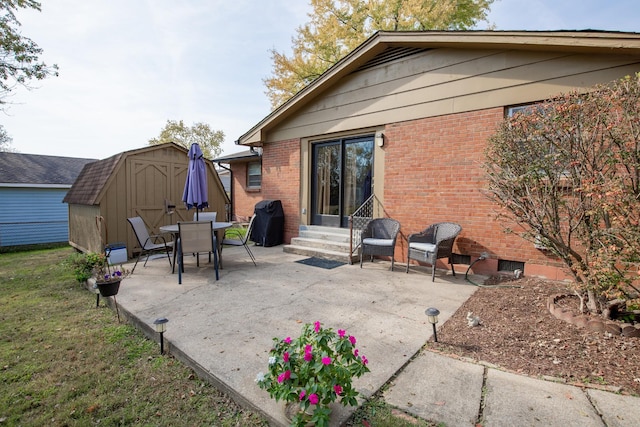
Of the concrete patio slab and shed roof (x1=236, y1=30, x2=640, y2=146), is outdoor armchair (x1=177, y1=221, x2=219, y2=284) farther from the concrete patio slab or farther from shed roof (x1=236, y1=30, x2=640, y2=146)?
shed roof (x1=236, y1=30, x2=640, y2=146)

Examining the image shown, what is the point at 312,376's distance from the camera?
5.60 ft

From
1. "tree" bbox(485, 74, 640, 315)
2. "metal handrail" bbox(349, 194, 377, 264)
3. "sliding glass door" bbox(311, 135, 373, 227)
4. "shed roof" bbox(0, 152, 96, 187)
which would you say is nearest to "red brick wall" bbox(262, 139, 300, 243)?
"sliding glass door" bbox(311, 135, 373, 227)

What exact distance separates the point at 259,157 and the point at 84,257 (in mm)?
8222

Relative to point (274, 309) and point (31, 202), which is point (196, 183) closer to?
point (274, 309)

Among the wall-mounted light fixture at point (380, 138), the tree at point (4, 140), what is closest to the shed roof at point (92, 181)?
the wall-mounted light fixture at point (380, 138)

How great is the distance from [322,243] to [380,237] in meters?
1.47

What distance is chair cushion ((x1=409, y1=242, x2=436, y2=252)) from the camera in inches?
196

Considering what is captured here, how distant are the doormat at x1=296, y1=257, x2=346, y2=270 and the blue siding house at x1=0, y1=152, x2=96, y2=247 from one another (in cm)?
1294

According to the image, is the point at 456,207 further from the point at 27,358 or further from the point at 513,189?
the point at 27,358

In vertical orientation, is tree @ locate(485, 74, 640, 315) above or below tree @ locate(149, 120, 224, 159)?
below

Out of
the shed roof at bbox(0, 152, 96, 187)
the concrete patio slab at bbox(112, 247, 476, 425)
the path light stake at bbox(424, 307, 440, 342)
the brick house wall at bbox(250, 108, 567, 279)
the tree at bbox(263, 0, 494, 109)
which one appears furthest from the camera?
the shed roof at bbox(0, 152, 96, 187)

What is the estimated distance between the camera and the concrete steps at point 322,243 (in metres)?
6.50

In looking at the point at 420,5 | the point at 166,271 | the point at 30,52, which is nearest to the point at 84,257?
the point at 166,271

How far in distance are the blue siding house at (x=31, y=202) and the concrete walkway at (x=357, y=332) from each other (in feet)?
38.0
